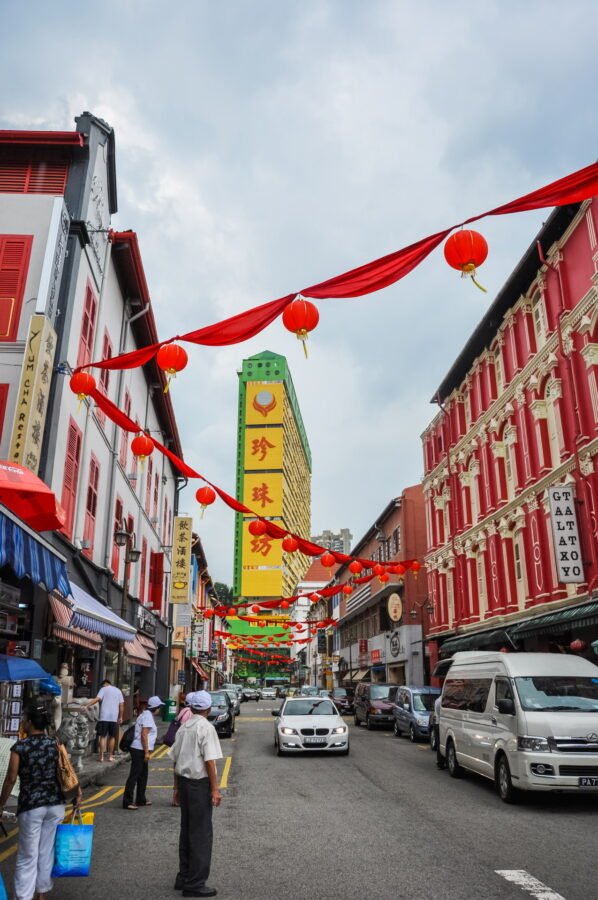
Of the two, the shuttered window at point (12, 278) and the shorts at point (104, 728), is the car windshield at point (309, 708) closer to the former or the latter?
the shorts at point (104, 728)

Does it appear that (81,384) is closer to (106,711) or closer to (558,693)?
(106,711)

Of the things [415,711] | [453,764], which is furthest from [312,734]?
[415,711]

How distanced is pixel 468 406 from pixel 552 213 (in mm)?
11249

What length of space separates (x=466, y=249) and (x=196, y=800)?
18.7ft

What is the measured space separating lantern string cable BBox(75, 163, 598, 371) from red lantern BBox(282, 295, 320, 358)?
8cm

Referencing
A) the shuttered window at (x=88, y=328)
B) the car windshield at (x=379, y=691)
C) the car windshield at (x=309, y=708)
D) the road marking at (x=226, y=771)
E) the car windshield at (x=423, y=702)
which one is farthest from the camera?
the car windshield at (x=379, y=691)

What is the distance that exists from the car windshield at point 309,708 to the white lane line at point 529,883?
40.8 ft

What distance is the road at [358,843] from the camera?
6121 millimetres

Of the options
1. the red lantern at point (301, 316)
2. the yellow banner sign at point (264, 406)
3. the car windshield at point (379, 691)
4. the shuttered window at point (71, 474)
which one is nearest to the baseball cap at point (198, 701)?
the red lantern at point (301, 316)

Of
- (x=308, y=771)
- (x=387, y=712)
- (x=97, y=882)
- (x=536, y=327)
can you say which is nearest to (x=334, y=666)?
(x=387, y=712)

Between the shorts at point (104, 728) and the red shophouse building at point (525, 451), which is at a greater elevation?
the red shophouse building at point (525, 451)

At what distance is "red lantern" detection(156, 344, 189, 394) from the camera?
9438 mm

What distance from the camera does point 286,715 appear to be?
61.4ft

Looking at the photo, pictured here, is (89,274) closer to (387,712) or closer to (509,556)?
(509,556)
